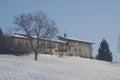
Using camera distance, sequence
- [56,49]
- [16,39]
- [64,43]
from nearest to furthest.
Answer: [16,39]
[56,49]
[64,43]

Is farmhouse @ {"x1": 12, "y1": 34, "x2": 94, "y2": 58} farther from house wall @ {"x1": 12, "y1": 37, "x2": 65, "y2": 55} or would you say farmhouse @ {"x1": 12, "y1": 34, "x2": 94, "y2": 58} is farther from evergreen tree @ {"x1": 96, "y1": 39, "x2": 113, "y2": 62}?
evergreen tree @ {"x1": 96, "y1": 39, "x2": 113, "y2": 62}

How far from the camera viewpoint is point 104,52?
106688 millimetres

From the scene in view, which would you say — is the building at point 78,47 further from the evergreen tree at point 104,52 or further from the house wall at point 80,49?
the evergreen tree at point 104,52

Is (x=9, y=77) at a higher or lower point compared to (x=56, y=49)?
lower

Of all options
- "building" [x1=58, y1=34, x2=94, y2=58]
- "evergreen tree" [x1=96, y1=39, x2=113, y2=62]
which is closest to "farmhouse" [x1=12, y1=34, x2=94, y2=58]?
"building" [x1=58, y1=34, x2=94, y2=58]

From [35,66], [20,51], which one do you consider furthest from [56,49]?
[35,66]

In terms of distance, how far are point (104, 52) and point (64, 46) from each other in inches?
485

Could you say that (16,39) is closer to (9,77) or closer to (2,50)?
(2,50)

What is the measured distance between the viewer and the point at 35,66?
148ft

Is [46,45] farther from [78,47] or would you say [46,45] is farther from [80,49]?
[80,49]

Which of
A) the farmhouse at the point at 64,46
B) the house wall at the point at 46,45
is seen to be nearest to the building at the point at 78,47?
the farmhouse at the point at 64,46

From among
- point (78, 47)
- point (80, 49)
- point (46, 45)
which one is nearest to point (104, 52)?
point (80, 49)

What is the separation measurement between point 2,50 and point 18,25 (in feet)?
21.6

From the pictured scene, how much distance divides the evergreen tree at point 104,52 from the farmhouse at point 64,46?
4661 millimetres
